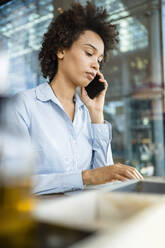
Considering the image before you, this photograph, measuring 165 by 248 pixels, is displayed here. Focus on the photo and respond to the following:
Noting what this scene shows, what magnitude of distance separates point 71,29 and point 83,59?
0.23 metres

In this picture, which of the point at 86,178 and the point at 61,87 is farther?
the point at 61,87

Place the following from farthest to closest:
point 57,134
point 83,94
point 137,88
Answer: point 137,88, point 83,94, point 57,134

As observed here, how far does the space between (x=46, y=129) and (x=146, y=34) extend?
2.41 m

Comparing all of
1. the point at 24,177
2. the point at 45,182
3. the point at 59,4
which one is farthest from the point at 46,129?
the point at 59,4

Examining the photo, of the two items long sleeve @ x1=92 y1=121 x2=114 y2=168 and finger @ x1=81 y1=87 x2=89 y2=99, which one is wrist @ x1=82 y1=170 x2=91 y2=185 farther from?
finger @ x1=81 y1=87 x2=89 y2=99

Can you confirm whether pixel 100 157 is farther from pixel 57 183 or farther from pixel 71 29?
pixel 71 29

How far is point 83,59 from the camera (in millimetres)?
1553

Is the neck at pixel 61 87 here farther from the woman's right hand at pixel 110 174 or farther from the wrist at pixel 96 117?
the woman's right hand at pixel 110 174

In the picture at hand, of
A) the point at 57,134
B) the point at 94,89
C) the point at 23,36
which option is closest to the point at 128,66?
the point at 23,36

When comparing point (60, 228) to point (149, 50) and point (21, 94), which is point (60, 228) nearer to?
point (21, 94)

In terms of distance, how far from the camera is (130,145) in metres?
3.44

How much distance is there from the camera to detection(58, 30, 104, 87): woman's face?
61.4 inches

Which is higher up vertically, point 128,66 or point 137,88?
point 128,66

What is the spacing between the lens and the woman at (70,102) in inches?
54.9
